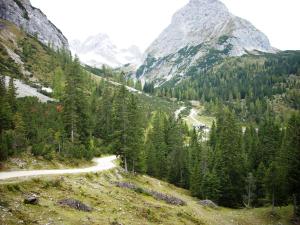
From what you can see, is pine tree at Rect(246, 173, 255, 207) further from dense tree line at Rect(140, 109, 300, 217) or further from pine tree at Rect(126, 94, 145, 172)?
pine tree at Rect(126, 94, 145, 172)

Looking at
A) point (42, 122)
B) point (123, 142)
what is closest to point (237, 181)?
point (123, 142)

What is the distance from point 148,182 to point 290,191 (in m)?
21.9

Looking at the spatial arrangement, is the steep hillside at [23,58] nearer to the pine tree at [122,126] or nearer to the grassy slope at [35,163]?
the pine tree at [122,126]

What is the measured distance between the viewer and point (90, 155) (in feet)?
183

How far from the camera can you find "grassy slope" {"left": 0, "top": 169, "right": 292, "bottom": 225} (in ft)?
77.9

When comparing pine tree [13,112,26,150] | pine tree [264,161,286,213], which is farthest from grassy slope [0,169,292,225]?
pine tree [13,112,26,150]

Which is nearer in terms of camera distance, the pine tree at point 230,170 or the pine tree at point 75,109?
the pine tree at point 230,170

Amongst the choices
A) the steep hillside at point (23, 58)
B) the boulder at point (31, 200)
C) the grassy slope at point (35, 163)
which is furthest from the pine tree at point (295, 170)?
the steep hillside at point (23, 58)

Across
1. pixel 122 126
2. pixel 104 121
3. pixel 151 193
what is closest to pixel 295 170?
pixel 151 193

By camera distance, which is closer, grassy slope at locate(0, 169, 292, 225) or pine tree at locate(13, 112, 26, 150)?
grassy slope at locate(0, 169, 292, 225)

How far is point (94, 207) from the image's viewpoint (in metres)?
29.6

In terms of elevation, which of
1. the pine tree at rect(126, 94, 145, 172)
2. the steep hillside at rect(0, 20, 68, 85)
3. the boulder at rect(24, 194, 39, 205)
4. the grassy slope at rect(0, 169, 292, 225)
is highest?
the steep hillside at rect(0, 20, 68, 85)

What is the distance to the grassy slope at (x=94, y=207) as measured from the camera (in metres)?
23.7

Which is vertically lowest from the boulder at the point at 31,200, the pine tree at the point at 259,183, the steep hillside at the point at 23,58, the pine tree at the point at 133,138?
the pine tree at the point at 259,183
